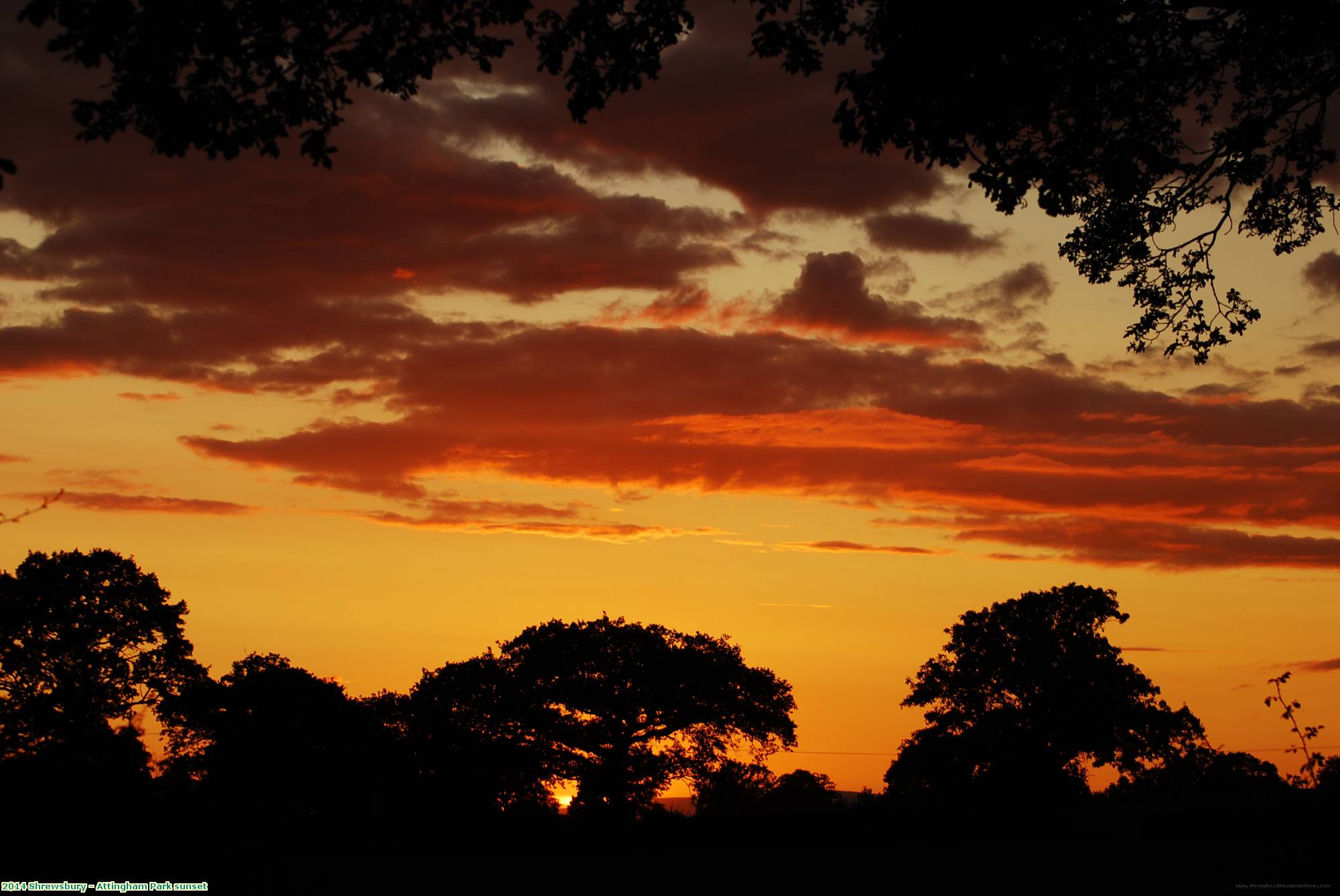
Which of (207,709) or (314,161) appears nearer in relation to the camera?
(314,161)

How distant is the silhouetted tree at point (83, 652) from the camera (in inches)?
1577

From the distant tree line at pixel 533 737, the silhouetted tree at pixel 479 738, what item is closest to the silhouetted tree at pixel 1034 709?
the distant tree line at pixel 533 737

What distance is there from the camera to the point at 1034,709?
56000mm

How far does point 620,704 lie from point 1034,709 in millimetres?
20448

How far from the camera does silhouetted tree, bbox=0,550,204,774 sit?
131 feet

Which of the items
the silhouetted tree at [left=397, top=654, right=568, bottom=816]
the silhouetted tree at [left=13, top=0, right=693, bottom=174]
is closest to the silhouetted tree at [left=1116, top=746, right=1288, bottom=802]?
the silhouetted tree at [left=13, top=0, right=693, bottom=174]

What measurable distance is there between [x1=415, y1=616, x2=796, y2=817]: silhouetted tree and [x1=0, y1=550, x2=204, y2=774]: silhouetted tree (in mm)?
16356

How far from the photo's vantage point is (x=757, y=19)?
14.8 m

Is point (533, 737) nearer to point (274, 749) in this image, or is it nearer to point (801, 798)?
point (274, 749)

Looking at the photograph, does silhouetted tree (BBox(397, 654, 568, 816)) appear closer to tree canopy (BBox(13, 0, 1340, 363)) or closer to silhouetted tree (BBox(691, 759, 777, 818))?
silhouetted tree (BBox(691, 759, 777, 818))

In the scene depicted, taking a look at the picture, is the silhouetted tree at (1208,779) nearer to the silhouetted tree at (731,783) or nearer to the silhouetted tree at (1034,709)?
the silhouetted tree at (1034,709)

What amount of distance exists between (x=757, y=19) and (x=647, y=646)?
153ft

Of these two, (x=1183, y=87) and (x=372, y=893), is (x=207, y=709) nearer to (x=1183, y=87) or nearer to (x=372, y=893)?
(x=372, y=893)

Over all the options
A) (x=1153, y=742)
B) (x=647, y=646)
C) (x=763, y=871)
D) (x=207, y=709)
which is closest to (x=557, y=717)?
(x=647, y=646)
